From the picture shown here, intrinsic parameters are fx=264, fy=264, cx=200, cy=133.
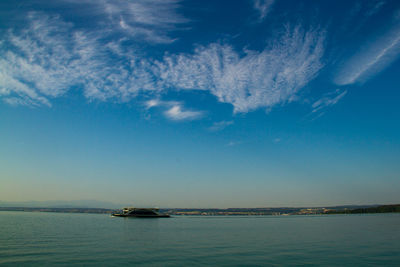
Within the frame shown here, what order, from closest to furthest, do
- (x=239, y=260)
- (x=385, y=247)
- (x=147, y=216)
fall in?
(x=239, y=260) < (x=385, y=247) < (x=147, y=216)

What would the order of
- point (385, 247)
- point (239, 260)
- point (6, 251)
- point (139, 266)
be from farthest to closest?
point (385, 247) → point (6, 251) → point (239, 260) → point (139, 266)

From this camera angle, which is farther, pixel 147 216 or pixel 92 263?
pixel 147 216

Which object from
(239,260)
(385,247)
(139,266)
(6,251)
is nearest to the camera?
(139,266)

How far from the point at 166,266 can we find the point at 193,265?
8.64 feet

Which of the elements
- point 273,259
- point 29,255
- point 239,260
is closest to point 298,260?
point 273,259

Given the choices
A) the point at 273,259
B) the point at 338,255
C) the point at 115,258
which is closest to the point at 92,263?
the point at 115,258

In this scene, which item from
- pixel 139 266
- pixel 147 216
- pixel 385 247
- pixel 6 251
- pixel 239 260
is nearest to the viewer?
pixel 139 266

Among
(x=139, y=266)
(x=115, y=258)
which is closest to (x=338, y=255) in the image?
(x=139, y=266)

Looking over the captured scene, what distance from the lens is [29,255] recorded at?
97.3ft

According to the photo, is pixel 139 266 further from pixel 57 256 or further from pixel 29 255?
pixel 29 255

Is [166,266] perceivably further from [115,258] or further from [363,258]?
[363,258]

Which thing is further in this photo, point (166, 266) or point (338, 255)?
point (338, 255)

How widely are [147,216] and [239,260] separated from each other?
177 m

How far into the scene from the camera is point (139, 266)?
25.3m
